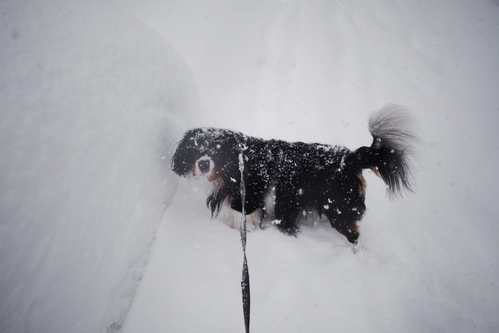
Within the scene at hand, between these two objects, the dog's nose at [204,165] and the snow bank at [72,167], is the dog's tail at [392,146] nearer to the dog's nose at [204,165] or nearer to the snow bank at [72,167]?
the dog's nose at [204,165]

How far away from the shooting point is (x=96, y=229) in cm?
104

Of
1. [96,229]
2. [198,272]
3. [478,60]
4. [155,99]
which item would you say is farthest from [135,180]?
[478,60]

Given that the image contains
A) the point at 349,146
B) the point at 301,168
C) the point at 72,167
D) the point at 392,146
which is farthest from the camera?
the point at 349,146

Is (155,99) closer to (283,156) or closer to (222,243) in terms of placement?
(283,156)

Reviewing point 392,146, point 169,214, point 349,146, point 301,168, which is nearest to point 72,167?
point 169,214

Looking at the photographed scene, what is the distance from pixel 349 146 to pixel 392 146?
3.91 ft

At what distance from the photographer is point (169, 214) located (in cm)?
172

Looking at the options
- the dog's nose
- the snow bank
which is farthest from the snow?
the dog's nose

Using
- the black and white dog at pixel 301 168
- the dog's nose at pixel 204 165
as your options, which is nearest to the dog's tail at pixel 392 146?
the black and white dog at pixel 301 168

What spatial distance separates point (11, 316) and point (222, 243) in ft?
3.97

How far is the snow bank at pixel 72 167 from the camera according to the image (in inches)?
29.5

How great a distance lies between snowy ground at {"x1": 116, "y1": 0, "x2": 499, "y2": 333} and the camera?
137 centimetres

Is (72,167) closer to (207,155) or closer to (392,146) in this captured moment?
(207,155)

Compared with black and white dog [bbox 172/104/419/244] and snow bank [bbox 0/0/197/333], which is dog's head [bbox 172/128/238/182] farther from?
snow bank [bbox 0/0/197/333]
